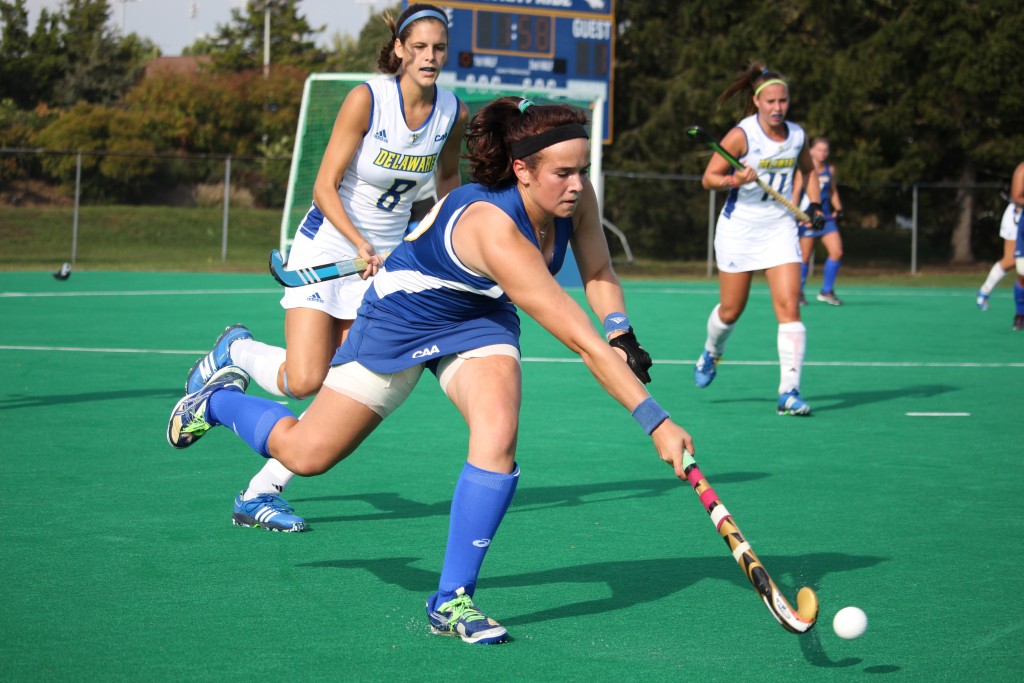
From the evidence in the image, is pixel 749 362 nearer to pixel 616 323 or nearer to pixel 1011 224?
pixel 1011 224

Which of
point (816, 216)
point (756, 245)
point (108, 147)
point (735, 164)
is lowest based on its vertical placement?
point (756, 245)

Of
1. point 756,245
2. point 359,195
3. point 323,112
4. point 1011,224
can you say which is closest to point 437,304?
point 359,195

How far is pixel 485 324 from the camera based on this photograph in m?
4.12

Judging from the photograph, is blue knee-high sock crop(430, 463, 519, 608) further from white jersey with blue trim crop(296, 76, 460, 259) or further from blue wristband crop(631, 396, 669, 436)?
white jersey with blue trim crop(296, 76, 460, 259)

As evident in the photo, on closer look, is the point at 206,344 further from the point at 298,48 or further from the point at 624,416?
the point at 298,48

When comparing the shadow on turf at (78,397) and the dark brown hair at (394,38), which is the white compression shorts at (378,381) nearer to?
the dark brown hair at (394,38)

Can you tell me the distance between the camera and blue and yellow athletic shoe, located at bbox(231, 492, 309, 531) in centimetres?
523

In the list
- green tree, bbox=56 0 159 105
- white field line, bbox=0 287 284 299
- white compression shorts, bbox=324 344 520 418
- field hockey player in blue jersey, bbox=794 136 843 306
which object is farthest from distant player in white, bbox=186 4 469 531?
green tree, bbox=56 0 159 105

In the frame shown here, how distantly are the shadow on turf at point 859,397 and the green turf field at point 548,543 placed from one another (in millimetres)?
48

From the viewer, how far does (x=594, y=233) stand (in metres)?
4.37

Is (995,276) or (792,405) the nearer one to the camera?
(792,405)

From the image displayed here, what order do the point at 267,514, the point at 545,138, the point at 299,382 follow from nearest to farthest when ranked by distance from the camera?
the point at 545,138, the point at 267,514, the point at 299,382

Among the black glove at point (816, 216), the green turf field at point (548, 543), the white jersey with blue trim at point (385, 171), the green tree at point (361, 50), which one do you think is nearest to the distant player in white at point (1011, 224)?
the black glove at point (816, 216)

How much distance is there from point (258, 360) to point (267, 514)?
26.2 inches
